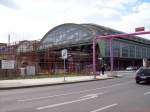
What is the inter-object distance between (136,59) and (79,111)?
104829 millimetres

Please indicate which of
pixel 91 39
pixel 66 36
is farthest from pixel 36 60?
pixel 66 36

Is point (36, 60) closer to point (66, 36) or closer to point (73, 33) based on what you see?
point (73, 33)

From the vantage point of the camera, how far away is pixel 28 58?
167 feet

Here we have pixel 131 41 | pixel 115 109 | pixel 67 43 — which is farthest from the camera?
pixel 131 41

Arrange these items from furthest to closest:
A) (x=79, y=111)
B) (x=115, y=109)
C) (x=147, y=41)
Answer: (x=147, y=41)
(x=115, y=109)
(x=79, y=111)

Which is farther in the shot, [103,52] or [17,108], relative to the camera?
[103,52]

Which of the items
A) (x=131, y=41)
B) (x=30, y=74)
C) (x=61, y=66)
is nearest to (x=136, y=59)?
(x=131, y=41)

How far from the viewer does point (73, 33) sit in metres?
101

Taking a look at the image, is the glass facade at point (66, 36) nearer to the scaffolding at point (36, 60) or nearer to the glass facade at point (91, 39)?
the glass facade at point (91, 39)

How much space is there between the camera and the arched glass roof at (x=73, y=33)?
93500 millimetres

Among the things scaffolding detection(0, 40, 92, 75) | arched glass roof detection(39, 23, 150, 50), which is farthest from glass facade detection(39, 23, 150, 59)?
scaffolding detection(0, 40, 92, 75)

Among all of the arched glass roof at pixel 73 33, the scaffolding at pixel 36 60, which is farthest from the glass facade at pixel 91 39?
the scaffolding at pixel 36 60

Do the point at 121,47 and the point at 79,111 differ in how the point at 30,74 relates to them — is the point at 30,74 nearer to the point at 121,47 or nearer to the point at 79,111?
the point at 79,111

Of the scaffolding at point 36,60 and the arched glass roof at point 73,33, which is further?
the arched glass roof at point 73,33
